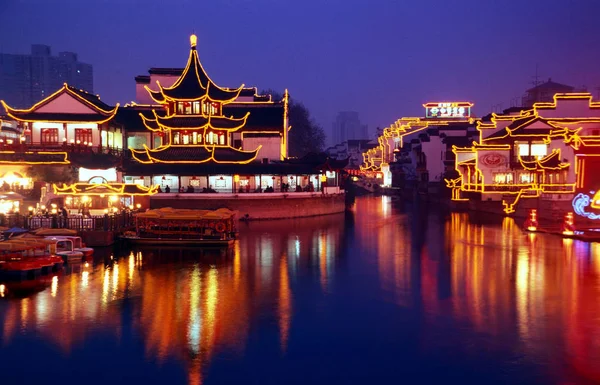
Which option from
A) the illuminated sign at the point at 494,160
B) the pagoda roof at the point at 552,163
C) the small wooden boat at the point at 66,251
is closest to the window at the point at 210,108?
the small wooden boat at the point at 66,251

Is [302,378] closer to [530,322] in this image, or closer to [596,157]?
[530,322]

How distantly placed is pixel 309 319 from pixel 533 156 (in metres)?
46.7

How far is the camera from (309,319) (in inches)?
796

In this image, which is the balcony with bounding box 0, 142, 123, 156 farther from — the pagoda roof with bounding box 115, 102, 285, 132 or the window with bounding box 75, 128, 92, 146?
the pagoda roof with bounding box 115, 102, 285, 132

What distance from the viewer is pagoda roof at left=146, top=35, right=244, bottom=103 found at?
A: 58156 mm

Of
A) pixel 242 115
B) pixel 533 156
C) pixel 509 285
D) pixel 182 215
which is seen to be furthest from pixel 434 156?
pixel 509 285

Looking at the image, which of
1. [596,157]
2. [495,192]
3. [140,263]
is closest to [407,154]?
[495,192]

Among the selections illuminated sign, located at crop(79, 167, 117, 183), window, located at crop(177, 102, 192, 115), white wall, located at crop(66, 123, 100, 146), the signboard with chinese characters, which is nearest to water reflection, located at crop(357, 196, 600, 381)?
window, located at crop(177, 102, 192, 115)

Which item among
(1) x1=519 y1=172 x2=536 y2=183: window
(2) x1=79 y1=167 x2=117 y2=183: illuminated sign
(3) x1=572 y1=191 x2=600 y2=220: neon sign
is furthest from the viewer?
(1) x1=519 y1=172 x2=536 y2=183: window

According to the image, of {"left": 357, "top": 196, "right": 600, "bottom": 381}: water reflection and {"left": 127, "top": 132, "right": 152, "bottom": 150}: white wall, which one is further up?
{"left": 127, "top": 132, "right": 152, "bottom": 150}: white wall

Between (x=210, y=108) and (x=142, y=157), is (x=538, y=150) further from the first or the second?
(x=142, y=157)

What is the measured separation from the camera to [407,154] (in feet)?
375

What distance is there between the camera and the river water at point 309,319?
15.4 meters

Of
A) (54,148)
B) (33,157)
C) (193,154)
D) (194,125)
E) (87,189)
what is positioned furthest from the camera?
(194,125)
